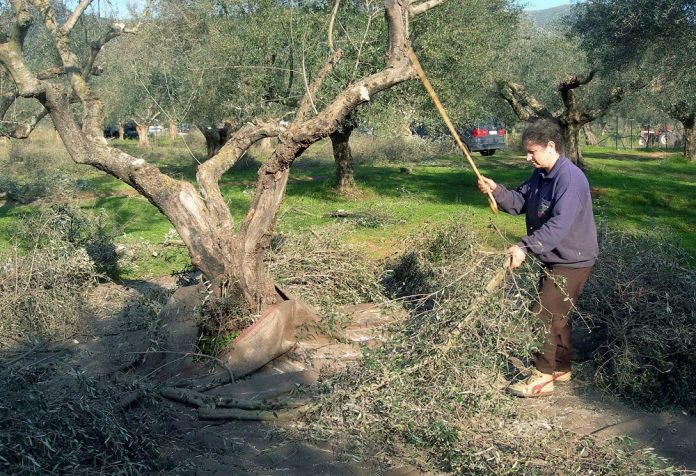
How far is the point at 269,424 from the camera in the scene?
4688 millimetres

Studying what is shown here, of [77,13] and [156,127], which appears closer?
[77,13]

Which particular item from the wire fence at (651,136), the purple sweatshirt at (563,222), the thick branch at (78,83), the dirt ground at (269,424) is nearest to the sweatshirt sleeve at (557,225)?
the purple sweatshirt at (563,222)

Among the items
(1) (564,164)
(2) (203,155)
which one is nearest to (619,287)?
(1) (564,164)

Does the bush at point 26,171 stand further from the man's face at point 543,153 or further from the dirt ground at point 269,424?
the man's face at point 543,153

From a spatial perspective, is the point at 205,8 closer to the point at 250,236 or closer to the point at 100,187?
the point at 100,187

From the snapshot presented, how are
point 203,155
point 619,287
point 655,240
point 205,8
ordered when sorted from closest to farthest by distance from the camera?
point 619,287 → point 655,240 → point 205,8 → point 203,155

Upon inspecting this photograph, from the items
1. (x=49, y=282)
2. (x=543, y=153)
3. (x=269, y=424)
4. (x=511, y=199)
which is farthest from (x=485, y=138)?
(x=269, y=424)

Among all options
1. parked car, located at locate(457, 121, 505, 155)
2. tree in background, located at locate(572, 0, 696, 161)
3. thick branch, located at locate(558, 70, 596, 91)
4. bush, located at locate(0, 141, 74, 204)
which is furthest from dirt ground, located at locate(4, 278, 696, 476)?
parked car, located at locate(457, 121, 505, 155)

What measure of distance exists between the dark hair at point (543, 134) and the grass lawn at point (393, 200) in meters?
2.54

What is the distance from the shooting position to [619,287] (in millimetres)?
5531

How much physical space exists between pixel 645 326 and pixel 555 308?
71 cm

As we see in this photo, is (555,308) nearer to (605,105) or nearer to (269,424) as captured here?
(269,424)

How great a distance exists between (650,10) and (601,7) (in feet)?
5.66

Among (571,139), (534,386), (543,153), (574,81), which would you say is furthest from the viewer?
(571,139)
